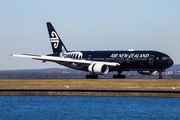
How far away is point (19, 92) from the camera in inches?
1884

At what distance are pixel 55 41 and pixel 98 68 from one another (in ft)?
49.5

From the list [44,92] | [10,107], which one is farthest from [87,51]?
[10,107]

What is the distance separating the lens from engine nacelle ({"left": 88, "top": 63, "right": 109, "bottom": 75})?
216 feet

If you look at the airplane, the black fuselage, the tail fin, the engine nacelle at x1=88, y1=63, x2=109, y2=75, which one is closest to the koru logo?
the tail fin

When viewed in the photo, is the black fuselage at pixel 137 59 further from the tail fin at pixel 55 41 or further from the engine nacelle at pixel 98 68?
the tail fin at pixel 55 41

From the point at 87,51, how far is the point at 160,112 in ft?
115

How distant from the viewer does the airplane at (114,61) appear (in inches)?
2571

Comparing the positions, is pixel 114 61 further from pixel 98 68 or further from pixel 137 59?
pixel 137 59

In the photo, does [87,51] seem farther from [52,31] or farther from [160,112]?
[160,112]

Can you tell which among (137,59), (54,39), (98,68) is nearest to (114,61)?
(98,68)

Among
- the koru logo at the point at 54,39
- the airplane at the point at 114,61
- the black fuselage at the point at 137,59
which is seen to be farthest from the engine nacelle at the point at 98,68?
the koru logo at the point at 54,39

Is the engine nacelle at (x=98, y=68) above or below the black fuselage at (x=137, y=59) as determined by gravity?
below

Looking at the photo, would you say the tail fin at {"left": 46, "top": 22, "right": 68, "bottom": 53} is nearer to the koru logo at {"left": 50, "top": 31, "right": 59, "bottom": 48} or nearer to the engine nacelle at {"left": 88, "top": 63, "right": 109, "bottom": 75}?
the koru logo at {"left": 50, "top": 31, "right": 59, "bottom": 48}

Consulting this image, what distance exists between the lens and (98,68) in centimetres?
6594
